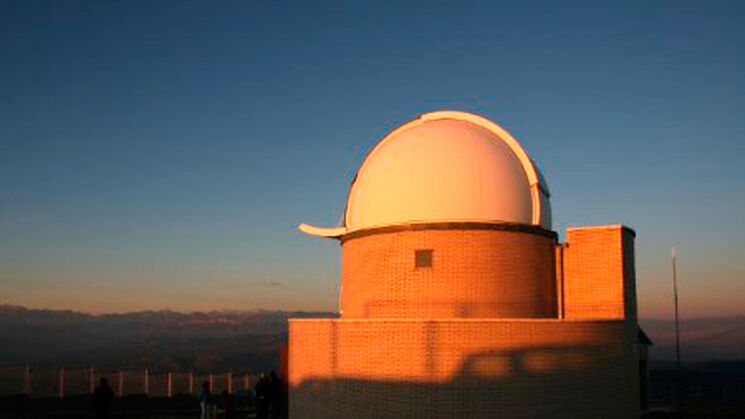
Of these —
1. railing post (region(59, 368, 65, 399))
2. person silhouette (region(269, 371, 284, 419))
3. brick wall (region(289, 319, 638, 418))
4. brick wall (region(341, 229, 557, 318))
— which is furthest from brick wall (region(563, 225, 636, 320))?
railing post (region(59, 368, 65, 399))

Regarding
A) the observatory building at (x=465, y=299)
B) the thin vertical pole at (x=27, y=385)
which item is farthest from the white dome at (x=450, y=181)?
the thin vertical pole at (x=27, y=385)

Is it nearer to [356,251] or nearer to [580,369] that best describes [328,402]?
[356,251]

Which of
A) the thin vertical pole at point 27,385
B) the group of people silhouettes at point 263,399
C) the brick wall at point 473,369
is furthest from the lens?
the thin vertical pole at point 27,385

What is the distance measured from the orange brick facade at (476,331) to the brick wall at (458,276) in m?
0.03

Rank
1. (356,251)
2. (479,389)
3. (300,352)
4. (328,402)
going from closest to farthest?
(479,389)
(328,402)
(300,352)
(356,251)

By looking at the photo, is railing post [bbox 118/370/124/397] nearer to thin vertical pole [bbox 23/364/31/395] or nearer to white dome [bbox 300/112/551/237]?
thin vertical pole [bbox 23/364/31/395]

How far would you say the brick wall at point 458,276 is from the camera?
53.8 ft

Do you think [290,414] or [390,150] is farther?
[390,150]

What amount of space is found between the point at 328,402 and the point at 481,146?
7.66 metres

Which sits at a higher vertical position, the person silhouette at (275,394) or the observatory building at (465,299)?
the observatory building at (465,299)

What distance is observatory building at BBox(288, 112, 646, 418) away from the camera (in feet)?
46.4

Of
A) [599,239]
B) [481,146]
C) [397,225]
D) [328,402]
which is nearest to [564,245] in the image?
[599,239]

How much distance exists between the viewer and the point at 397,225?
55.9ft

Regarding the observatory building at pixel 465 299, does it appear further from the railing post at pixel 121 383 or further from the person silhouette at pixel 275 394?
the railing post at pixel 121 383
